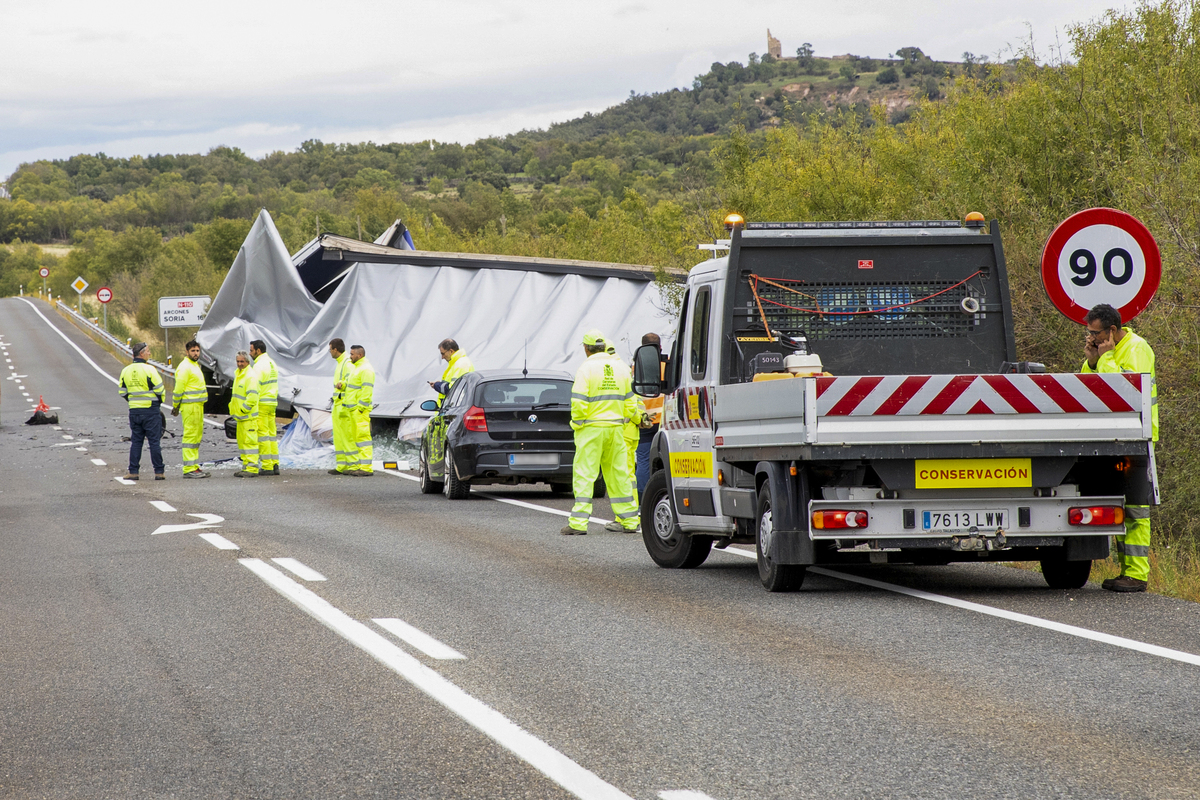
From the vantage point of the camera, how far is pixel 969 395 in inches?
308

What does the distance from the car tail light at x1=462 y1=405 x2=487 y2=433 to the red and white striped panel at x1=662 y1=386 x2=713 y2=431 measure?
Result: 5.85 meters

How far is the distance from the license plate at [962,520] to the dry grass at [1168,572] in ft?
4.29

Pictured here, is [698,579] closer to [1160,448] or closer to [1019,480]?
[1019,480]

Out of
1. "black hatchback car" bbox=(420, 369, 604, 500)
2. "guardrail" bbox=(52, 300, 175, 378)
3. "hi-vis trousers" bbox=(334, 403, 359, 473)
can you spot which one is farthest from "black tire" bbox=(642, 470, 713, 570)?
"guardrail" bbox=(52, 300, 175, 378)

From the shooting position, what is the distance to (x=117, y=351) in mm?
61250

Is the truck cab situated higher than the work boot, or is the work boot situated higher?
the truck cab

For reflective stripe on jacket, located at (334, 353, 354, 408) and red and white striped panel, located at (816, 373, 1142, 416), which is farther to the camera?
reflective stripe on jacket, located at (334, 353, 354, 408)

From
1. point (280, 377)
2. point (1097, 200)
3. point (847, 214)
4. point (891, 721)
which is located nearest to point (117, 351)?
point (280, 377)

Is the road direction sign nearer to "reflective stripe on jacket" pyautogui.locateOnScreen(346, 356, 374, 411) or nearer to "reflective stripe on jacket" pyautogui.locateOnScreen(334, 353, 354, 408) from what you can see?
"reflective stripe on jacket" pyautogui.locateOnScreen(334, 353, 354, 408)

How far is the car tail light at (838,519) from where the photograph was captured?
7.90 meters

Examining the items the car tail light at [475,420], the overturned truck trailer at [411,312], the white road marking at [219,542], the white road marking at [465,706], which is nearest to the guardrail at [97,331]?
the overturned truck trailer at [411,312]

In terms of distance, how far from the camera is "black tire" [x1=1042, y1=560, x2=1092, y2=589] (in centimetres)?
853

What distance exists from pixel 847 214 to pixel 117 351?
4510cm

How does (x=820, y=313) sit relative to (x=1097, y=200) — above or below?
below
